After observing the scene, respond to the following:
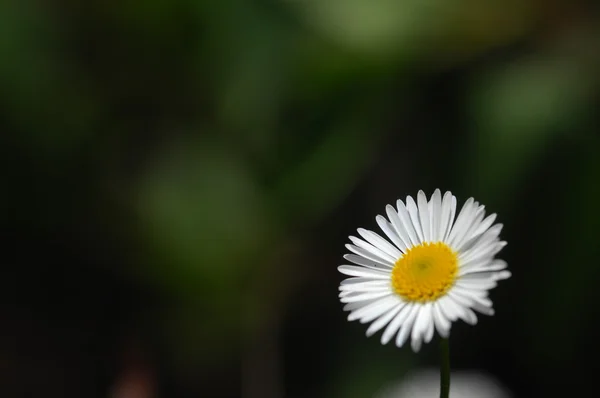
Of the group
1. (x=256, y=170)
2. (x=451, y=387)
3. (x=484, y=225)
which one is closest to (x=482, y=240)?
(x=484, y=225)

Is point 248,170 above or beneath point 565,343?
above

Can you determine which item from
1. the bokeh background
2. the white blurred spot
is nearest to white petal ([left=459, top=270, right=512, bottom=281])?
the white blurred spot

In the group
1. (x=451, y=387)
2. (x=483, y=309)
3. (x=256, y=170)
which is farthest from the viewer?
(x=256, y=170)

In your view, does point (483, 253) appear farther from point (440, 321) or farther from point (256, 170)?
point (256, 170)

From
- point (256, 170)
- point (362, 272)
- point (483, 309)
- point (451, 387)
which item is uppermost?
point (256, 170)

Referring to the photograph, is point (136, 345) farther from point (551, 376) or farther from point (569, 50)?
point (569, 50)

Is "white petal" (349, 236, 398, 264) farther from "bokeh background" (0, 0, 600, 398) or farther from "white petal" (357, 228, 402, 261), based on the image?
"bokeh background" (0, 0, 600, 398)

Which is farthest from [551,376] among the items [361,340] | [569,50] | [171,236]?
[171,236]

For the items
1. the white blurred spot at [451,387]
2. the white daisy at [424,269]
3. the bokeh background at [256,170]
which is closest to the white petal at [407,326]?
the white daisy at [424,269]

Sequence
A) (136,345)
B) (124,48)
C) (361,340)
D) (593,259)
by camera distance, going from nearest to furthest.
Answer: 1. (593,259)
2. (361,340)
3. (136,345)
4. (124,48)
